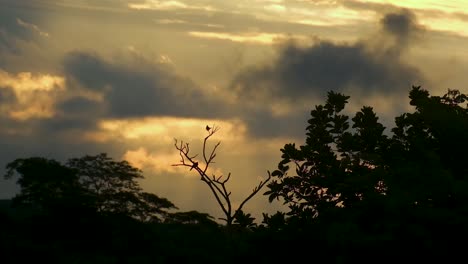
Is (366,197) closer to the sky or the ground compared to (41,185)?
closer to the ground

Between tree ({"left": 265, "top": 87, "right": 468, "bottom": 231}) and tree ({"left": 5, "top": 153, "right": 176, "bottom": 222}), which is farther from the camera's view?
tree ({"left": 5, "top": 153, "right": 176, "bottom": 222})

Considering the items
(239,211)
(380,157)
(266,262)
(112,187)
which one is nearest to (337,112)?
(380,157)

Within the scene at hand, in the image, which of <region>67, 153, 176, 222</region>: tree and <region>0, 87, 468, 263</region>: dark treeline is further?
<region>67, 153, 176, 222</region>: tree

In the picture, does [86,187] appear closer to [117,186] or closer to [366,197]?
[117,186]

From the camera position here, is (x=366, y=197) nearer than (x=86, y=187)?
Yes

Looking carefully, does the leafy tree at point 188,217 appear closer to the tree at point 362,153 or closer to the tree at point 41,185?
the tree at point 41,185

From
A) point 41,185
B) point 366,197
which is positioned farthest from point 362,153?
point 41,185

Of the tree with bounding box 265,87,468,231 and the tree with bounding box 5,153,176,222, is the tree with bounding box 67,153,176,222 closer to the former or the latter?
the tree with bounding box 5,153,176,222

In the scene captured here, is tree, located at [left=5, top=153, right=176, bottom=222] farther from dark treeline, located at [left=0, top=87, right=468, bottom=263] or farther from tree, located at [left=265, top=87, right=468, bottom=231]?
tree, located at [left=265, top=87, right=468, bottom=231]

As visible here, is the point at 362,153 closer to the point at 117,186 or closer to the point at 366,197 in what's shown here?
the point at 366,197

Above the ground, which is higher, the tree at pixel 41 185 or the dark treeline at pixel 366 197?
the tree at pixel 41 185

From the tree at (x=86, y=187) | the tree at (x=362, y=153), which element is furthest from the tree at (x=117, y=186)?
the tree at (x=362, y=153)

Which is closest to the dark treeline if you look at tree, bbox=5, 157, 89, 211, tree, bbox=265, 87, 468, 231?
tree, bbox=265, 87, 468, 231

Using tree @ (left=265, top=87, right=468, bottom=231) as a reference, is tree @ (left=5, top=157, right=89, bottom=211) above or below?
above
